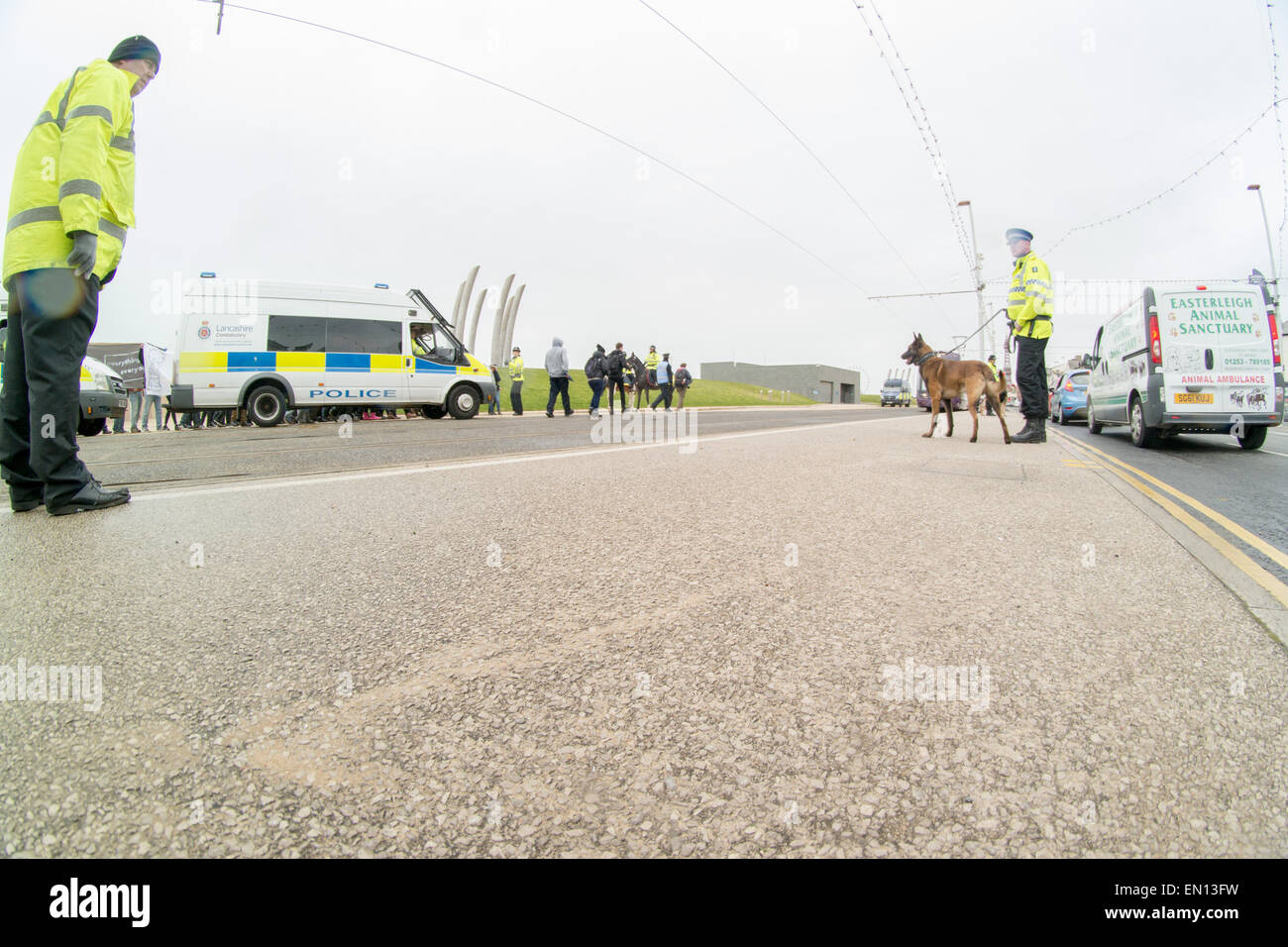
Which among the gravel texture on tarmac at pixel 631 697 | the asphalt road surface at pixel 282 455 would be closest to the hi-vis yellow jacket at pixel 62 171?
the gravel texture on tarmac at pixel 631 697

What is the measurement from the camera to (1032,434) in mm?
8367

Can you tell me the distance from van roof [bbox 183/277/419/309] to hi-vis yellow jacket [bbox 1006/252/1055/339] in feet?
41.2

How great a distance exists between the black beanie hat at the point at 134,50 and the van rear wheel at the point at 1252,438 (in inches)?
477

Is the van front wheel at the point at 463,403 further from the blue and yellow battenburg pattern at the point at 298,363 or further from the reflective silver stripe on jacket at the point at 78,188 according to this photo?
the reflective silver stripe on jacket at the point at 78,188

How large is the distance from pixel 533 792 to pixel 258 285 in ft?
50.3

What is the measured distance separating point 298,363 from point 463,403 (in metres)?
3.82

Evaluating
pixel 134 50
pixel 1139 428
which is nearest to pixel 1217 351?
pixel 1139 428

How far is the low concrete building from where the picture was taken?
83562mm

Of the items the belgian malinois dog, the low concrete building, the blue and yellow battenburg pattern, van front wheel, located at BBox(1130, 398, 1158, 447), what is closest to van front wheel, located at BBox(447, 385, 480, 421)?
the blue and yellow battenburg pattern

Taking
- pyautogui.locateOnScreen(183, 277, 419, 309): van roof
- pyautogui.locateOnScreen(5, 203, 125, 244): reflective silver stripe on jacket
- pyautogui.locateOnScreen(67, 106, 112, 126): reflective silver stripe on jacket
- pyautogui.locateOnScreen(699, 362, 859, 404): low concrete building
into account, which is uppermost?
pyautogui.locateOnScreen(699, 362, 859, 404): low concrete building

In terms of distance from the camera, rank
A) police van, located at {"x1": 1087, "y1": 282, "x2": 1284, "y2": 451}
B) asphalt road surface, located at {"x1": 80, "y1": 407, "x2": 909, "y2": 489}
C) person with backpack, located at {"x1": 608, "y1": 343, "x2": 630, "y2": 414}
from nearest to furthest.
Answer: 1. asphalt road surface, located at {"x1": 80, "y1": 407, "x2": 909, "y2": 489}
2. police van, located at {"x1": 1087, "y1": 282, "x2": 1284, "y2": 451}
3. person with backpack, located at {"x1": 608, "y1": 343, "x2": 630, "y2": 414}

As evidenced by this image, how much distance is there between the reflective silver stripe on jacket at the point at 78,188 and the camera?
3131 mm

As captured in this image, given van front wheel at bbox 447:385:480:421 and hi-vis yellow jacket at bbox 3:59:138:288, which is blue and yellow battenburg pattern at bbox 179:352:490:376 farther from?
hi-vis yellow jacket at bbox 3:59:138:288

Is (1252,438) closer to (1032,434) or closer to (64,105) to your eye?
(1032,434)
